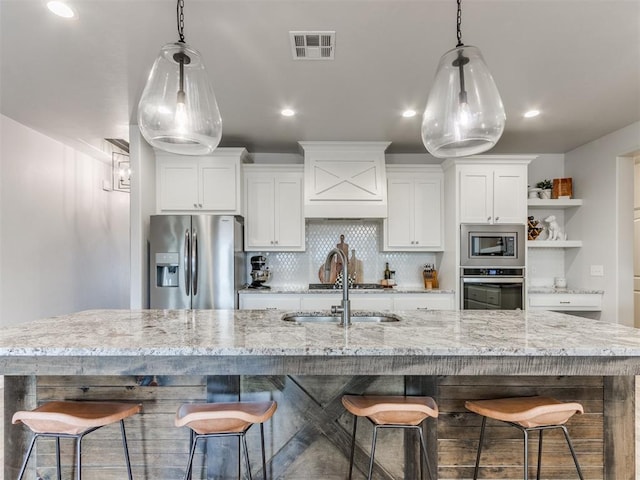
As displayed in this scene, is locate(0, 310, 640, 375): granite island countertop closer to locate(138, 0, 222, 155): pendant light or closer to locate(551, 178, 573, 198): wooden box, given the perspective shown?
locate(138, 0, 222, 155): pendant light

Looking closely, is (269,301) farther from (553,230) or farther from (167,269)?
(553,230)

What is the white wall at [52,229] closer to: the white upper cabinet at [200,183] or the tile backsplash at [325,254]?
the white upper cabinet at [200,183]

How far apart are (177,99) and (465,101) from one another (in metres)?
1.27

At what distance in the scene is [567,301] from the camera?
13.1 ft

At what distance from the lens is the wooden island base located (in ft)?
5.54

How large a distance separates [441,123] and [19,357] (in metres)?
1.99

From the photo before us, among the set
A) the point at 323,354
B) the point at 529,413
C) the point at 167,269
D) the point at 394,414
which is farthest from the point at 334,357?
the point at 167,269

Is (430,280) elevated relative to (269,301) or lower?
elevated

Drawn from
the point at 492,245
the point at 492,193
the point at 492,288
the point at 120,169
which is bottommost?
the point at 492,288

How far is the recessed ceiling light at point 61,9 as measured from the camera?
6.08 feet

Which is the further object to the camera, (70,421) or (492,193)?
(492,193)

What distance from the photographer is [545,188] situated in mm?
4426

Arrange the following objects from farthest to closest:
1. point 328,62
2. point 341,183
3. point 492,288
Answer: point 341,183, point 492,288, point 328,62

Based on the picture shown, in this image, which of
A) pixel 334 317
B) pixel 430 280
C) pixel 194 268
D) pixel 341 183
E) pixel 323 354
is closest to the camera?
pixel 323 354
